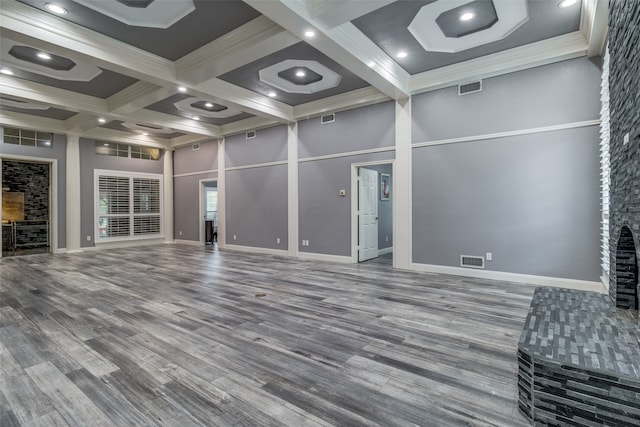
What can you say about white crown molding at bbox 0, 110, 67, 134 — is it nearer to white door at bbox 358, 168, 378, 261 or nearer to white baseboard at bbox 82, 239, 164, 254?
white baseboard at bbox 82, 239, 164, 254

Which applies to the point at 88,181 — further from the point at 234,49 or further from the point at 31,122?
the point at 234,49

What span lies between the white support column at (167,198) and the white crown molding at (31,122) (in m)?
2.79

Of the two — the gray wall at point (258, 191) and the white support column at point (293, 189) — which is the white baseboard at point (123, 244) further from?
the white support column at point (293, 189)

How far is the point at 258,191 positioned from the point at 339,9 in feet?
17.5

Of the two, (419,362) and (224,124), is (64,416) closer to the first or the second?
(419,362)

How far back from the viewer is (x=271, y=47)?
4.05 metres

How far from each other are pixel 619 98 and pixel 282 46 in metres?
3.49

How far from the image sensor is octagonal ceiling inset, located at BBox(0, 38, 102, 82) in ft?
14.8

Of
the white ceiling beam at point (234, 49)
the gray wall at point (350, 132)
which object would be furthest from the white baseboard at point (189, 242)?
the white ceiling beam at point (234, 49)

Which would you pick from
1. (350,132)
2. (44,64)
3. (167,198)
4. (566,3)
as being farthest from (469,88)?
(167,198)

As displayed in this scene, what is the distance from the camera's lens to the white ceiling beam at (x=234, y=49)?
3.81 m

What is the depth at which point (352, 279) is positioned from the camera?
4.96 m

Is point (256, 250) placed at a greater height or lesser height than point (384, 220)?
lesser

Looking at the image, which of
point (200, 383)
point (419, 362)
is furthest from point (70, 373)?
point (419, 362)
